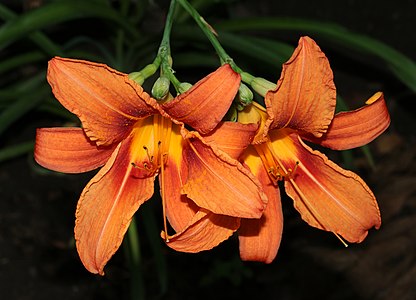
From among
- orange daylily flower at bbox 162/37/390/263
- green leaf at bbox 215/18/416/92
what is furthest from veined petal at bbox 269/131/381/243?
green leaf at bbox 215/18/416/92


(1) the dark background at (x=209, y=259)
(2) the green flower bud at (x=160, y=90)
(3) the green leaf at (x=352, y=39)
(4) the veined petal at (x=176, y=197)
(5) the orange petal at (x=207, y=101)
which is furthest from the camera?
(1) the dark background at (x=209, y=259)

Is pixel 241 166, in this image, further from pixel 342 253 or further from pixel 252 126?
pixel 342 253

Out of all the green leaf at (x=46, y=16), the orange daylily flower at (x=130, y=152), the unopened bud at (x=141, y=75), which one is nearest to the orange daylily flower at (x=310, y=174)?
the orange daylily flower at (x=130, y=152)

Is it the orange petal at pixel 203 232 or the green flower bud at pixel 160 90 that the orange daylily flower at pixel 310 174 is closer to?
the orange petal at pixel 203 232

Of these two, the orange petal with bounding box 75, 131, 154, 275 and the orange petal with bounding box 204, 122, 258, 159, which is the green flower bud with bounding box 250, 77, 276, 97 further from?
the orange petal with bounding box 75, 131, 154, 275

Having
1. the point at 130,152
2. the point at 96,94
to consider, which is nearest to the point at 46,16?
the point at 130,152

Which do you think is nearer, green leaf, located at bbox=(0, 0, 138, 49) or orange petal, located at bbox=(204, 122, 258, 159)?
orange petal, located at bbox=(204, 122, 258, 159)

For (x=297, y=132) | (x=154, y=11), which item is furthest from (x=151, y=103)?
(x=154, y=11)
